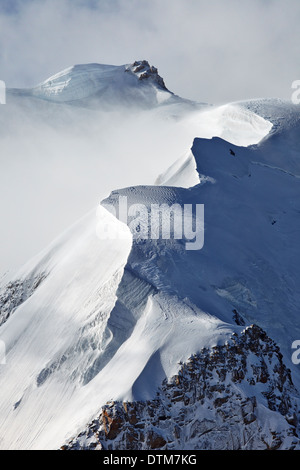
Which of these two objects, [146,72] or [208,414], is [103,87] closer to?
[146,72]

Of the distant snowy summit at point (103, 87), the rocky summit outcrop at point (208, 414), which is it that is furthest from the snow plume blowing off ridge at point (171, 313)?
the distant snowy summit at point (103, 87)

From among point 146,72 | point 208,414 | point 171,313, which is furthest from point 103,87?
point 208,414

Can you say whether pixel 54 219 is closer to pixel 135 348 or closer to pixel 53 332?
Result: pixel 53 332

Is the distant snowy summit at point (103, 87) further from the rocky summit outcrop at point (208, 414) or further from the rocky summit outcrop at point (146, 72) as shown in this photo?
the rocky summit outcrop at point (208, 414)

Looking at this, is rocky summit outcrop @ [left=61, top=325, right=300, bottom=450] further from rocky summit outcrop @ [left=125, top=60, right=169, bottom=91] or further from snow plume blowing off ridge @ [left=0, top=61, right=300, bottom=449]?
rocky summit outcrop @ [left=125, top=60, right=169, bottom=91]

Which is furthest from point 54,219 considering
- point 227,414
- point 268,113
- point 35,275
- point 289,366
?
point 227,414

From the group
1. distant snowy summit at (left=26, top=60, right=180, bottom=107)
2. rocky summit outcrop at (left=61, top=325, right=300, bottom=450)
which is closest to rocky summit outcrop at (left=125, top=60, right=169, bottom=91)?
distant snowy summit at (left=26, top=60, right=180, bottom=107)
